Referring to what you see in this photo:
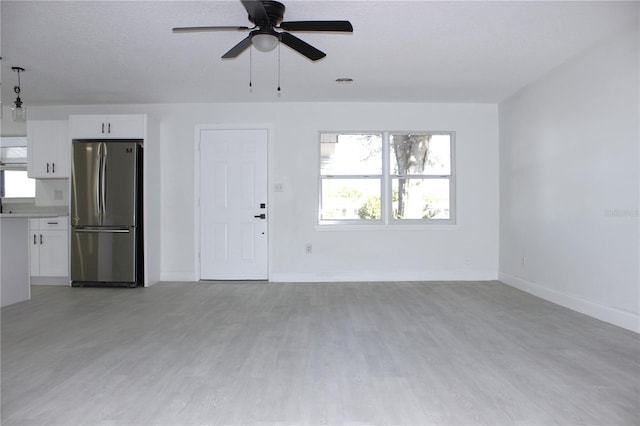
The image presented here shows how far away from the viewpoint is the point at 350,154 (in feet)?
18.0

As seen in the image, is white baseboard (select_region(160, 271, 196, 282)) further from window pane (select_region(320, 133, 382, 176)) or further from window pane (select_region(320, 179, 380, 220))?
window pane (select_region(320, 133, 382, 176))

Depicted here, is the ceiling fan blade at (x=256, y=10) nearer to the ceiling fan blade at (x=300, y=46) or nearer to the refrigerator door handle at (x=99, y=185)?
the ceiling fan blade at (x=300, y=46)

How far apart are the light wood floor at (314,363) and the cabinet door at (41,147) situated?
2.01 meters

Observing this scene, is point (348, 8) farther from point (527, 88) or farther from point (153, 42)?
point (527, 88)

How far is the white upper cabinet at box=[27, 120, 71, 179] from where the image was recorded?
5.21m

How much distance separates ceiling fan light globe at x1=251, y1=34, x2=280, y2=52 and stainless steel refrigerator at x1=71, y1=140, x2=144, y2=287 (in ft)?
10.1

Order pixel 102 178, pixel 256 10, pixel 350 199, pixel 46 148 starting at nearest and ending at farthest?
pixel 256 10 < pixel 102 178 < pixel 46 148 < pixel 350 199

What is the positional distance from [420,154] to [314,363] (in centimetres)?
387

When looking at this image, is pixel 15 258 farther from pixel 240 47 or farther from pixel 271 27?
pixel 271 27

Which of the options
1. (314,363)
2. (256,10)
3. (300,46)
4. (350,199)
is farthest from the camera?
(350,199)

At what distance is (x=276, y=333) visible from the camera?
3115 mm

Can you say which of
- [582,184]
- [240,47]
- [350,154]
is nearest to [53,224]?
[240,47]

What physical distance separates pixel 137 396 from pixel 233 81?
139 inches

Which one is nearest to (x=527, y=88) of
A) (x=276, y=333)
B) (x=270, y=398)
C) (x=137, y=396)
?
(x=276, y=333)
